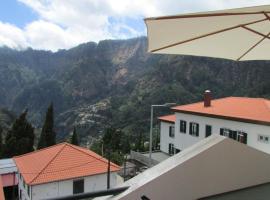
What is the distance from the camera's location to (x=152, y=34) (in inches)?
148

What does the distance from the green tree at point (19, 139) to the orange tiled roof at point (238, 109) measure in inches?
596

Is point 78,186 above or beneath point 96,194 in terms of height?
beneath

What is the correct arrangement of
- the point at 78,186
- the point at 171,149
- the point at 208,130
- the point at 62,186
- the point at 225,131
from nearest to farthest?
1. the point at 62,186
2. the point at 225,131
3. the point at 78,186
4. the point at 208,130
5. the point at 171,149

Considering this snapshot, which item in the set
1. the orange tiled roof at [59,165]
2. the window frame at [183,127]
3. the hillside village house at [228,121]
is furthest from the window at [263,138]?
the orange tiled roof at [59,165]

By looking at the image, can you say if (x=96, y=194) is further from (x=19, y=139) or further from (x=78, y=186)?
(x=19, y=139)

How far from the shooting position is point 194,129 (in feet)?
90.4

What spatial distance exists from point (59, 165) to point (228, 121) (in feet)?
37.9

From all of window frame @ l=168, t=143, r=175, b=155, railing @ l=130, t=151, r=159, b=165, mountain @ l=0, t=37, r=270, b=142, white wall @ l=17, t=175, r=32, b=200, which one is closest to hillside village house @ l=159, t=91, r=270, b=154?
window frame @ l=168, t=143, r=175, b=155

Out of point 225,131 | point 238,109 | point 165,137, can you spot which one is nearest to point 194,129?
point 225,131

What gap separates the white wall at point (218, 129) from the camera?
21375mm

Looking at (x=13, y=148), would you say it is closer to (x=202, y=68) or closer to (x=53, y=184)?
(x=53, y=184)

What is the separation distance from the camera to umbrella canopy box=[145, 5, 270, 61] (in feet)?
10.8

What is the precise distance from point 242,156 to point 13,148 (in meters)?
34.1

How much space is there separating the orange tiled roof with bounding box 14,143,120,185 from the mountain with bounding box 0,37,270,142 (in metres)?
41.1
